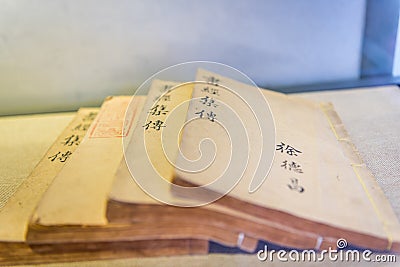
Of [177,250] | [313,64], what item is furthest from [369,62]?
[177,250]

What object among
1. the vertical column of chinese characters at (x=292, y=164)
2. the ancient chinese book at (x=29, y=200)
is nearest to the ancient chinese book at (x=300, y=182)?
the vertical column of chinese characters at (x=292, y=164)

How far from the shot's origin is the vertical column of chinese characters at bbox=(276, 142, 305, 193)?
0.63m

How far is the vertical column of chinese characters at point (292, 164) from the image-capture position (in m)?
0.63

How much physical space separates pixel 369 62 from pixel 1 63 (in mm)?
1076

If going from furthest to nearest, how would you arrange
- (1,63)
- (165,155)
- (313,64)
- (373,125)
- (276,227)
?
(313,64) → (1,63) → (373,125) → (165,155) → (276,227)

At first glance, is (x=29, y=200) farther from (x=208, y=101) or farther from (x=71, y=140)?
(x=208, y=101)

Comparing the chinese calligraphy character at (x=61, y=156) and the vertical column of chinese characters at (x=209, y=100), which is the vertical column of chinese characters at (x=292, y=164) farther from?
the chinese calligraphy character at (x=61, y=156)

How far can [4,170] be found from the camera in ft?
2.90

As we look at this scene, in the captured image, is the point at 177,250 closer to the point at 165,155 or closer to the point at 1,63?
the point at 165,155

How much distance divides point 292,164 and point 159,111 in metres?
0.29

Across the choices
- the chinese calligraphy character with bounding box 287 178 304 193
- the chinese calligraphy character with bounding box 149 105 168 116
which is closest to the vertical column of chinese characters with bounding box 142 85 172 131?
the chinese calligraphy character with bounding box 149 105 168 116

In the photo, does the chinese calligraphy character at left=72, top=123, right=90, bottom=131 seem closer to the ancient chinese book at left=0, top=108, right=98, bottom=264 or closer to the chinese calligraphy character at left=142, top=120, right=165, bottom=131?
the ancient chinese book at left=0, top=108, right=98, bottom=264

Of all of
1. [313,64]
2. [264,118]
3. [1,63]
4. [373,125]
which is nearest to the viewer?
[264,118]

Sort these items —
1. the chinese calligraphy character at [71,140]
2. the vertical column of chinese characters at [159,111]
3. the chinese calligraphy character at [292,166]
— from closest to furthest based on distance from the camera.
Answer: the chinese calligraphy character at [292,166] → the vertical column of chinese characters at [159,111] → the chinese calligraphy character at [71,140]
